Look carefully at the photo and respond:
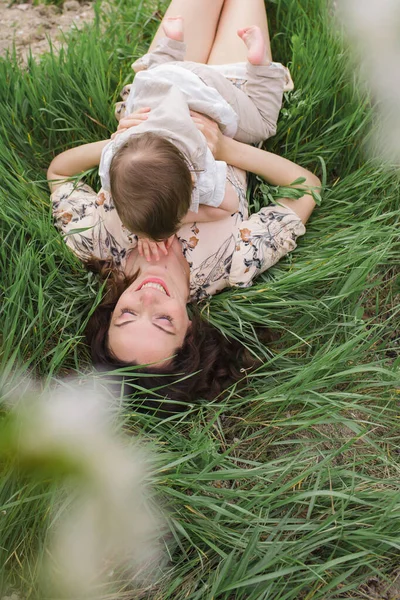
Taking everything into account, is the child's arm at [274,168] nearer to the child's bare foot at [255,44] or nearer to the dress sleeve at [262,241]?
the dress sleeve at [262,241]

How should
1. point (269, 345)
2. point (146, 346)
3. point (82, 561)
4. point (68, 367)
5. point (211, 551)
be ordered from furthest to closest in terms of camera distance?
point (269, 345)
point (68, 367)
point (146, 346)
point (211, 551)
point (82, 561)

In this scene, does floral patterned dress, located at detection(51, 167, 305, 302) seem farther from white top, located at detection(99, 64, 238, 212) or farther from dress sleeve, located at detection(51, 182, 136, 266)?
white top, located at detection(99, 64, 238, 212)

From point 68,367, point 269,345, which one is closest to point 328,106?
point 269,345

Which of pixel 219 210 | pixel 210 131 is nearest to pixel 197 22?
pixel 210 131

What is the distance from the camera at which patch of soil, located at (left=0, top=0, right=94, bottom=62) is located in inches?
107

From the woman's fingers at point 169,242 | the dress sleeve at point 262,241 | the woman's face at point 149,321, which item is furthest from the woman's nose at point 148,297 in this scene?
the dress sleeve at point 262,241

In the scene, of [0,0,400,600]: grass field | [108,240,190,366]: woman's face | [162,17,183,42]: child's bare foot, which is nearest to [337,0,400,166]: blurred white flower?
[0,0,400,600]: grass field

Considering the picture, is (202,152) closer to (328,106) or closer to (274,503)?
(328,106)

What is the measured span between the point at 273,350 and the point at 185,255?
508 mm

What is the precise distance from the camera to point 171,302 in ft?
5.94

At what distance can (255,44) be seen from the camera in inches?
81.0

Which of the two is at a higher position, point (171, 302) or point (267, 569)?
point (171, 302)

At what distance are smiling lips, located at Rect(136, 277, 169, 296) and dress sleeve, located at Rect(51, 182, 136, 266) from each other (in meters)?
0.23

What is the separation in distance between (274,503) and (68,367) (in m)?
0.88
